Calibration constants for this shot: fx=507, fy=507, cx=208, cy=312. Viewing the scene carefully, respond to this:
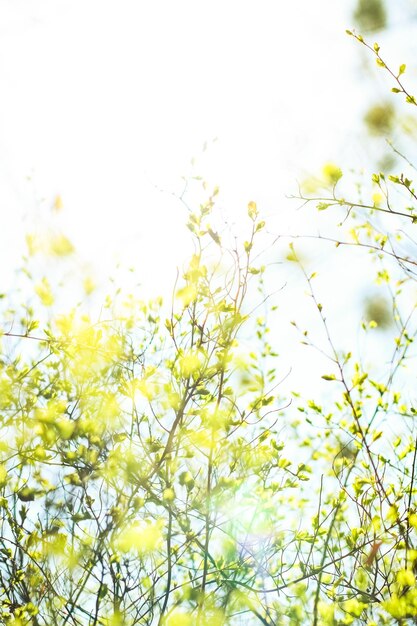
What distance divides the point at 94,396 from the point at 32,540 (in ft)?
3.26

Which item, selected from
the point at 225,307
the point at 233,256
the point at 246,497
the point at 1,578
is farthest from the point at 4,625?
the point at 233,256

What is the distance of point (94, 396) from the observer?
320 centimetres

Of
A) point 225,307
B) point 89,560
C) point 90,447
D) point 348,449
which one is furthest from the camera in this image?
point 348,449

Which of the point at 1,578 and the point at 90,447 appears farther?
the point at 1,578

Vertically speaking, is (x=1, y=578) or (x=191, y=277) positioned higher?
(x=191, y=277)

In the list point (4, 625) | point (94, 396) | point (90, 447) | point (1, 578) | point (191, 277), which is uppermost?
point (191, 277)

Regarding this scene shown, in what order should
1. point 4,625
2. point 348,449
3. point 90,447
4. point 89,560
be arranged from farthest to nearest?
point 348,449, point 4,625, point 89,560, point 90,447

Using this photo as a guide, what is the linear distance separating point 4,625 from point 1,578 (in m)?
0.28

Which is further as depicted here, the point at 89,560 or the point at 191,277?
the point at 89,560

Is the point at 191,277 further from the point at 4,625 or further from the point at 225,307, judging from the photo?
the point at 4,625

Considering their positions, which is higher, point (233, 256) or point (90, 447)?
point (233, 256)

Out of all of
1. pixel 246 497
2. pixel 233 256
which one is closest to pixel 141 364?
pixel 233 256

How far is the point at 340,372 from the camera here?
304 cm

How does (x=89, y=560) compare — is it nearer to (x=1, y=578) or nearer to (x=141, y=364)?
(x=1, y=578)
